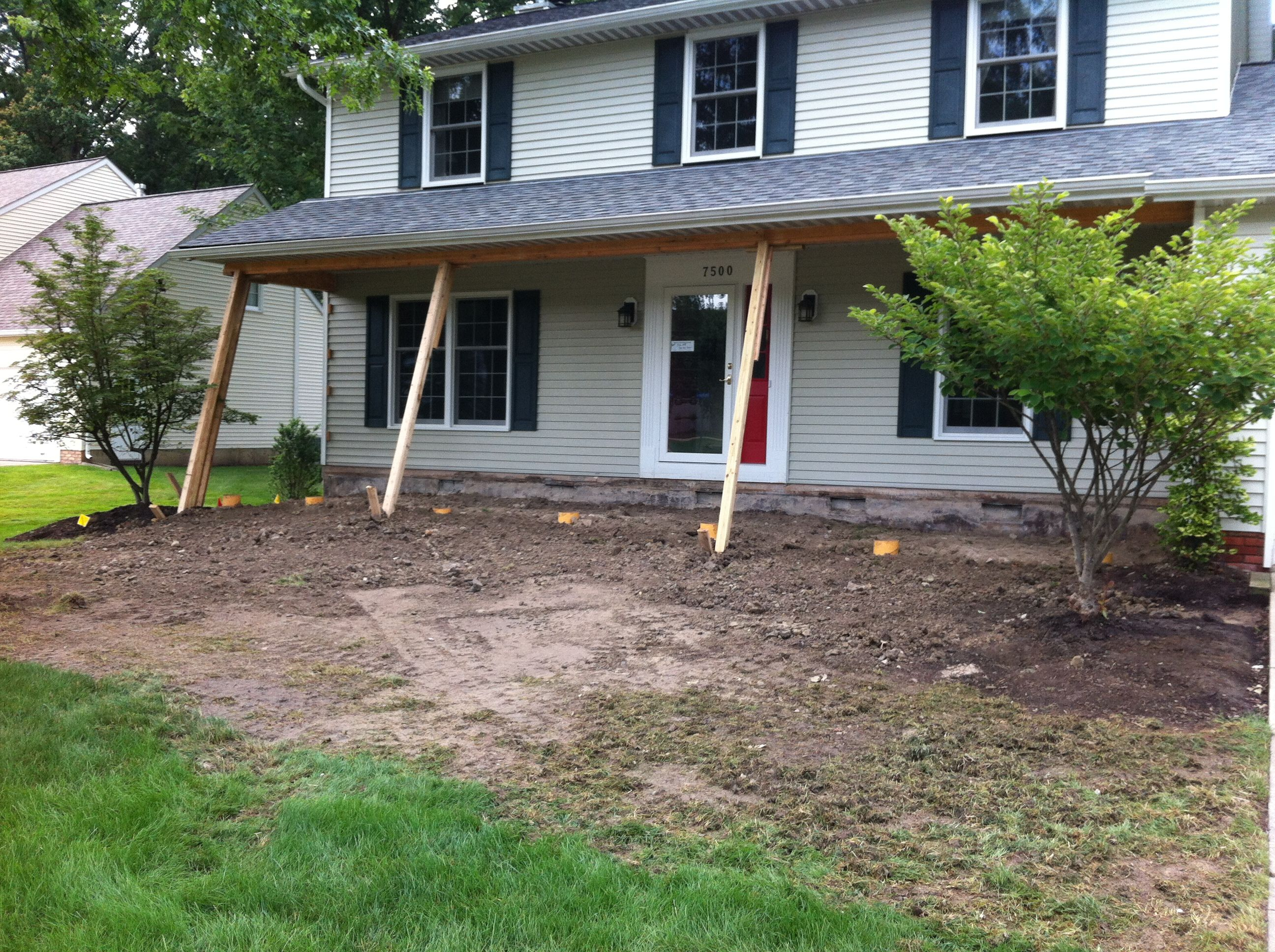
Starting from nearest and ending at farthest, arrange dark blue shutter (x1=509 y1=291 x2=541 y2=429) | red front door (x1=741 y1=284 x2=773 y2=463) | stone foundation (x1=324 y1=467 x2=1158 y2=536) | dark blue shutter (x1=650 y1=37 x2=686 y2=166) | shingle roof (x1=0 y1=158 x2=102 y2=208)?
stone foundation (x1=324 y1=467 x2=1158 y2=536)
red front door (x1=741 y1=284 x2=773 y2=463)
dark blue shutter (x1=650 y1=37 x2=686 y2=166)
dark blue shutter (x1=509 y1=291 x2=541 y2=429)
shingle roof (x1=0 y1=158 x2=102 y2=208)

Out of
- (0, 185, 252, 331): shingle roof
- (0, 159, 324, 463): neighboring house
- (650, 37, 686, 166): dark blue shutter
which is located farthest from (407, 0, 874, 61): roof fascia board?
(0, 185, 252, 331): shingle roof

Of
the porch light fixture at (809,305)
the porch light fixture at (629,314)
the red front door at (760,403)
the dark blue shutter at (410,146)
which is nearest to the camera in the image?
the porch light fixture at (809,305)

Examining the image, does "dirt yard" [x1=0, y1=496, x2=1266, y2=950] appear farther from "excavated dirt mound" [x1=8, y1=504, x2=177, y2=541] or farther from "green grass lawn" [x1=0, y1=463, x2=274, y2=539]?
"green grass lawn" [x1=0, y1=463, x2=274, y2=539]

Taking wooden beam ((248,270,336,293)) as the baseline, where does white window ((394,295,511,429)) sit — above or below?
below

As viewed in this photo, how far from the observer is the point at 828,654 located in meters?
5.36

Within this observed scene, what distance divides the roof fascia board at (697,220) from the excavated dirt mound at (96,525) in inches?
110

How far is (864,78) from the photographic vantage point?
10234 millimetres

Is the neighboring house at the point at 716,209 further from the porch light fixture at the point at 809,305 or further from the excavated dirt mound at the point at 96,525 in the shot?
the excavated dirt mound at the point at 96,525

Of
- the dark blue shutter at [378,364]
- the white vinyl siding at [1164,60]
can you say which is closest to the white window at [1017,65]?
the white vinyl siding at [1164,60]

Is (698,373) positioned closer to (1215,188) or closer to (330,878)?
(1215,188)

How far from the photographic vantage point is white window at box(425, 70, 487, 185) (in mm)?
12227

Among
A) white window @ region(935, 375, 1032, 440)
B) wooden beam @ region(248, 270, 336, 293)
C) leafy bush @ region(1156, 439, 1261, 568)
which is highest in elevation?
wooden beam @ region(248, 270, 336, 293)

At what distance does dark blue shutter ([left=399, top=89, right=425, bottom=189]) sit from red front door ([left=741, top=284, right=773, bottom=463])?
469 centimetres

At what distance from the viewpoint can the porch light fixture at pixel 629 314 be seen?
10.9 meters
